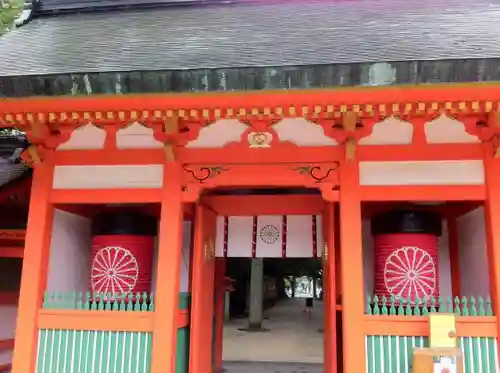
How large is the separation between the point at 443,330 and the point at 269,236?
7.95 feet

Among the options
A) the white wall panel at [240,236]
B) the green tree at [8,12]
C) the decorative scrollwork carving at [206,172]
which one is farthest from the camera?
the green tree at [8,12]

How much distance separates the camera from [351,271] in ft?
12.7

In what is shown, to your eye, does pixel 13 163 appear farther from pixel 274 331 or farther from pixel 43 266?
pixel 274 331

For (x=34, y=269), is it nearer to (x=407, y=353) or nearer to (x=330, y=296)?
(x=330, y=296)

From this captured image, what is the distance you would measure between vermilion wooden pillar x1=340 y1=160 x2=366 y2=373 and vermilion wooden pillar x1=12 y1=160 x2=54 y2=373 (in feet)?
8.97

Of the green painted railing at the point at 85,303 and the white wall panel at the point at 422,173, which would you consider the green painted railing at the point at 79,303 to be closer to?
the green painted railing at the point at 85,303

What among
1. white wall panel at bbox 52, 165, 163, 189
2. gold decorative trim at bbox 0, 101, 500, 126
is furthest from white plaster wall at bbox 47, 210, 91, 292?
gold decorative trim at bbox 0, 101, 500, 126

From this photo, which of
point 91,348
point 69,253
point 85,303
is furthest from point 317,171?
point 69,253

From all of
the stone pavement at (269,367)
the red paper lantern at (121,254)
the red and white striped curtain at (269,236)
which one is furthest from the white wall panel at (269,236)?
the stone pavement at (269,367)

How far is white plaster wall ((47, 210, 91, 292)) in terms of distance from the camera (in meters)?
4.65

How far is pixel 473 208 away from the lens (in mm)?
4691

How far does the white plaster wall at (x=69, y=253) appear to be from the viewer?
15.3 feet

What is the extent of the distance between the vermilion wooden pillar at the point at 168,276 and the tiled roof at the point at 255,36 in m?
1.10

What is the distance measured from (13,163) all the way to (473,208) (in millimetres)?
5320
